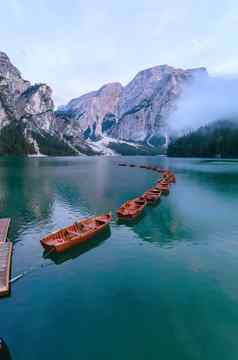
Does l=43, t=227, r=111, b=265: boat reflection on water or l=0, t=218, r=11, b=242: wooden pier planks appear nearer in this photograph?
l=43, t=227, r=111, b=265: boat reflection on water

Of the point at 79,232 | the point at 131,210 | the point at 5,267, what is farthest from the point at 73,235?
the point at 131,210

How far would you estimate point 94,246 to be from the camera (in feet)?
126

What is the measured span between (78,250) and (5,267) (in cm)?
1051

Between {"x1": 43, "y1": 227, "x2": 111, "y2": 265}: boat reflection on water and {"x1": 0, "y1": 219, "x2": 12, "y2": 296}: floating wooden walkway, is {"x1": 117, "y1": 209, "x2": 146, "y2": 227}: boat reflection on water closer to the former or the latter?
{"x1": 43, "y1": 227, "x2": 111, "y2": 265}: boat reflection on water

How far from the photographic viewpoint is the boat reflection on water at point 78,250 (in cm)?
3362

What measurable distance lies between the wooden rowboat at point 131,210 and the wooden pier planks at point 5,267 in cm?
2156

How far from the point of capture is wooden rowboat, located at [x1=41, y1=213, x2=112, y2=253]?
3429 centimetres

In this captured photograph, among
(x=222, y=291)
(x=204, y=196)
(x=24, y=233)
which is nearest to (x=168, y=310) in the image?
(x=222, y=291)

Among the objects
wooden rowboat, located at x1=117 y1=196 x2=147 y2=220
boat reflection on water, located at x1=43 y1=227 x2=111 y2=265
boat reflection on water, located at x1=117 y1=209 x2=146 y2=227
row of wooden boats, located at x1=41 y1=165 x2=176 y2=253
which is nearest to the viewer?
boat reflection on water, located at x1=43 y1=227 x2=111 y2=265

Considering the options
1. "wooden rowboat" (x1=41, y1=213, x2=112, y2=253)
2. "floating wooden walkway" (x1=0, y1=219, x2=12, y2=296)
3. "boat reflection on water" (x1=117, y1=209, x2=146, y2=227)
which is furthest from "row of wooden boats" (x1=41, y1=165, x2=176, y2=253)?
"floating wooden walkway" (x1=0, y1=219, x2=12, y2=296)

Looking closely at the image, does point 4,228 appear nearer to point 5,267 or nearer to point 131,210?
point 5,267

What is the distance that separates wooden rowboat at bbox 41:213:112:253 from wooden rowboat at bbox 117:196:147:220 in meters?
4.72

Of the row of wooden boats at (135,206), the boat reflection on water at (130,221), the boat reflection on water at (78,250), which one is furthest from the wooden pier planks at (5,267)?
the row of wooden boats at (135,206)

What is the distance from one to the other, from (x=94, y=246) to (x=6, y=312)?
17.1 metres
